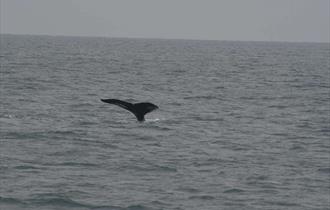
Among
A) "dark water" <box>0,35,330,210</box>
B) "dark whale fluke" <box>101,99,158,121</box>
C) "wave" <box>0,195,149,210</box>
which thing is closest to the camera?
"wave" <box>0,195,149,210</box>

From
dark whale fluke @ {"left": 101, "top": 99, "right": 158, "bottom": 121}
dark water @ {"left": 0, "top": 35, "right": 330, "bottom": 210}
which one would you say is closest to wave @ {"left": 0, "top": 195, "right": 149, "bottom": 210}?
dark water @ {"left": 0, "top": 35, "right": 330, "bottom": 210}

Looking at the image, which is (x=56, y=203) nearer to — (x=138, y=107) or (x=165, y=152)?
(x=138, y=107)

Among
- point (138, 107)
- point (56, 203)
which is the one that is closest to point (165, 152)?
point (138, 107)

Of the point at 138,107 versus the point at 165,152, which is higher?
the point at 138,107

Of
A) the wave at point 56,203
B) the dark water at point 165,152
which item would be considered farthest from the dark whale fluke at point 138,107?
the wave at point 56,203

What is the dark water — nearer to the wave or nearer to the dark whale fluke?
the wave

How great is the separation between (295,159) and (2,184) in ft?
28.5

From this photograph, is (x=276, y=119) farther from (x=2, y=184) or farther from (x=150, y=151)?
(x=2, y=184)

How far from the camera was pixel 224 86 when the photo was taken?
57000 mm

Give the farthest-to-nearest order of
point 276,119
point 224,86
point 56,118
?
point 224,86 < point 276,119 < point 56,118

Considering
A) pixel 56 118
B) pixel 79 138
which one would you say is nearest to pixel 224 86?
pixel 56 118

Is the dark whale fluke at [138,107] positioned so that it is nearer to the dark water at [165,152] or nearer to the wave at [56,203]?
the dark water at [165,152]

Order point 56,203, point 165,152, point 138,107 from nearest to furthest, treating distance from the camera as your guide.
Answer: point 56,203
point 138,107
point 165,152

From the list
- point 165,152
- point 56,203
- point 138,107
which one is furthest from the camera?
point 165,152
